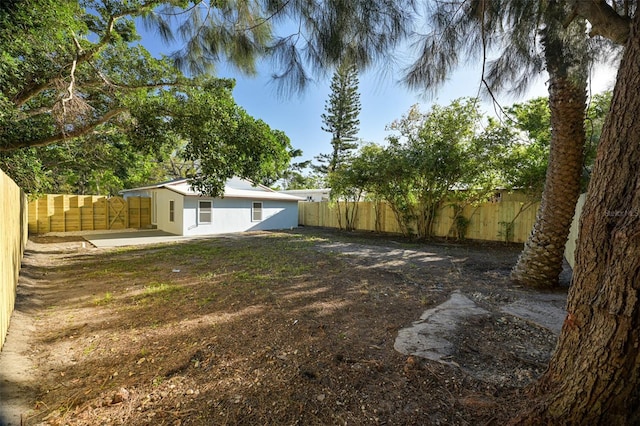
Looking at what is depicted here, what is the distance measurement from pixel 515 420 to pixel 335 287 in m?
3.25

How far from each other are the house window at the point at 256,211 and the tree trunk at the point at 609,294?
550 inches

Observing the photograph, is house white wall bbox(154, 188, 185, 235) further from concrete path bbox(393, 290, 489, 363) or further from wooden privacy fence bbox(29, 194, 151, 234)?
concrete path bbox(393, 290, 489, 363)

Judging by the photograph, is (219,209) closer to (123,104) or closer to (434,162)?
(123,104)

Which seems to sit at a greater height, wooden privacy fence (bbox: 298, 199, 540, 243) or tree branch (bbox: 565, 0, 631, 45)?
tree branch (bbox: 565, 0, 631, 45)

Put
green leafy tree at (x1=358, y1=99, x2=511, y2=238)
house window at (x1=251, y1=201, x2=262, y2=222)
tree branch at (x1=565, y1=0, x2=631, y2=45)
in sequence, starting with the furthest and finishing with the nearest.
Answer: house window at (x1=251, y1=201, x2=262, y2=222) < green leafy tree at (x1=358, y1=99, x2=511, y2=238) < tree branch at (x1=565, y1=0, x2=631, y2=45)

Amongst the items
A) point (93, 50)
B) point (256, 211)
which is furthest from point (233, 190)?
point (93, 50)

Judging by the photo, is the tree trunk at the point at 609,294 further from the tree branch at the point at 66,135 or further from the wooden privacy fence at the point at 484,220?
the wooden privacy fence at the point at 484,220

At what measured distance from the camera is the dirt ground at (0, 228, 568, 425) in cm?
183

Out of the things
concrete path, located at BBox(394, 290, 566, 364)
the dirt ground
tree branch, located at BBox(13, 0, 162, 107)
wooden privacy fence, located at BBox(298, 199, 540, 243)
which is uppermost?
tree branch, located at BBox(13, 0, 162, 107)

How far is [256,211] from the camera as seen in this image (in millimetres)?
14672

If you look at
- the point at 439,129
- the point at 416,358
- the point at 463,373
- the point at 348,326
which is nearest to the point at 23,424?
the point at 348,326

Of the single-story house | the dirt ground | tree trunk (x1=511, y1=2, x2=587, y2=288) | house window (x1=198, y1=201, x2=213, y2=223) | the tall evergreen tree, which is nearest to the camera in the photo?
the dirt ground

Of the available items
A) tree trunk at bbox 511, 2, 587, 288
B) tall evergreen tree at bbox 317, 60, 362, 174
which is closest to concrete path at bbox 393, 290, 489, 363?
tree trunk at bbox 511, 2, 587, 288

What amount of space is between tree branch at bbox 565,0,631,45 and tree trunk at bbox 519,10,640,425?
3.42 ft
